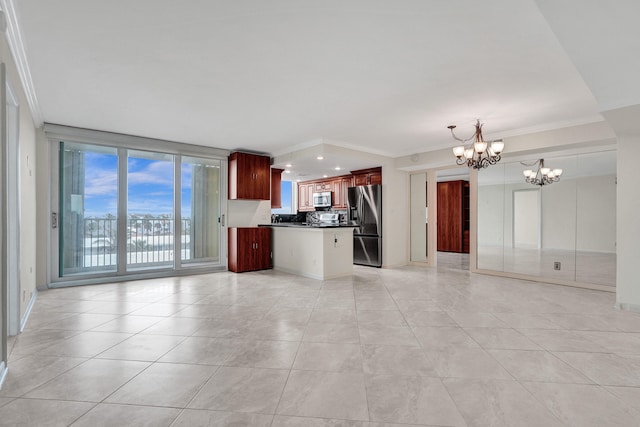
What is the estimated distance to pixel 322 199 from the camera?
321 inches

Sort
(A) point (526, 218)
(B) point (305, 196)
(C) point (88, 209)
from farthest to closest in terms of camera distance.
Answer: (B) point (305, 196) → (A) point (526, 218) → (C) point (88, 209)

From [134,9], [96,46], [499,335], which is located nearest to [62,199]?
[96,46]

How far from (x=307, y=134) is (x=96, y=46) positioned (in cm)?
303

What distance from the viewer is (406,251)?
7.02 metres

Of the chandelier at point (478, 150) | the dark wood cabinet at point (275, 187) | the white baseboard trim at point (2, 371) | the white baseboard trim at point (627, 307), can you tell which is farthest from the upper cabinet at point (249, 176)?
the white baseboard trim at point (627, 307)

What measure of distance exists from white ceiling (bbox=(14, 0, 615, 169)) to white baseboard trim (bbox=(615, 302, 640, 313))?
2397 millimetres

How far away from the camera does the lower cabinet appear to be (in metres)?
5.99

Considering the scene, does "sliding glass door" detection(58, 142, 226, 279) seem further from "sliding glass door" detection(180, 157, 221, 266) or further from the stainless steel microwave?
the stainless steel microwave

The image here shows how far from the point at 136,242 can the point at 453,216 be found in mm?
8320

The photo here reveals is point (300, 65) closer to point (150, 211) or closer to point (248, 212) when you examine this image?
point (248, 212)

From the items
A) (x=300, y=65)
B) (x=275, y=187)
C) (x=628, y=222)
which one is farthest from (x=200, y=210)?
(x=628, y=222)

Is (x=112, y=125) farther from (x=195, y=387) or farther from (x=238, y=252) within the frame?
(x=195, y=387)

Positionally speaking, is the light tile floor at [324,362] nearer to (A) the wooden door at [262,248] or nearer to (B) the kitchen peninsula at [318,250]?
(B) the kitchen peninsula at [318,250]

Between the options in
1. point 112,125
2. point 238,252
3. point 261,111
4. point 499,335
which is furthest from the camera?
point 238,252
